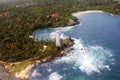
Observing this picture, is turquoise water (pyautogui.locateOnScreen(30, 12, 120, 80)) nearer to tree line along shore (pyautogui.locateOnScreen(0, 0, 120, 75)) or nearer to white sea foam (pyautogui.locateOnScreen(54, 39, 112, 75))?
white sea foam (pyautogui.locateOnScreen(54, 39, 112, 75))

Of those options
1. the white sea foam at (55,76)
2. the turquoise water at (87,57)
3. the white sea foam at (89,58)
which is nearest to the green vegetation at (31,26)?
A: the white sea foam at (89,58)

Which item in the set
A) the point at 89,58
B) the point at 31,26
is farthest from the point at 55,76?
the point at 31,26

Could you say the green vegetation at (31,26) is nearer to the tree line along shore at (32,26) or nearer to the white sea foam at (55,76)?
the tree line along shore at (32,26)

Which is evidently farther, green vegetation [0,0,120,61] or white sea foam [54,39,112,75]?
green vegetation [0,0,120,61]

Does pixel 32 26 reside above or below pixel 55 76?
above

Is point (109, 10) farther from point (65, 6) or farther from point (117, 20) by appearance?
point (65, 6)

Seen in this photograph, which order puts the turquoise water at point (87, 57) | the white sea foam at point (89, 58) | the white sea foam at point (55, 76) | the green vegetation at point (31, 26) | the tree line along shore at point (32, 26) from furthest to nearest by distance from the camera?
the green vegetation at point (31, 26), the tree line along shore at point (32, 26), the white sea foam at point (89, 58), the turquoise water at point (87, 57), the white sea foam at point (55, 76)

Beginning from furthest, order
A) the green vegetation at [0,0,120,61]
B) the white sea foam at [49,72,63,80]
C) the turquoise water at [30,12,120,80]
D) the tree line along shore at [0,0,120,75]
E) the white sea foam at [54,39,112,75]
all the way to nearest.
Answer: the green vegetation at [0,0,120,61] < the tree line along shore at [0,0,120,75] < the white sea foam at [54,39,112,75] < the turquoise water at [30,12,120,80] < the white sea foam at [49,72,63,80]

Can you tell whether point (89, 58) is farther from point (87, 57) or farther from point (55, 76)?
point (55, 76)

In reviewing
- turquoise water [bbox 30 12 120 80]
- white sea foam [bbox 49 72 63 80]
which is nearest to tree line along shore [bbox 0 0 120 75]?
turquoise water [bbox 30 12 120 80]
